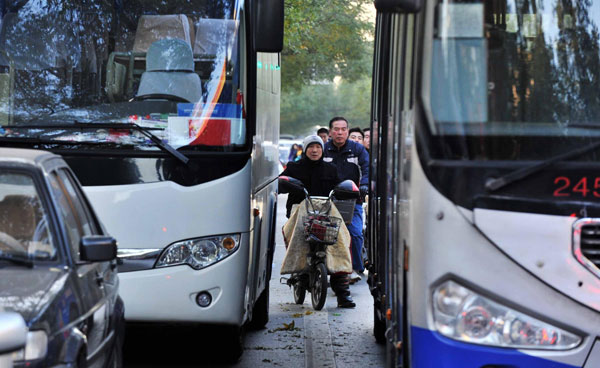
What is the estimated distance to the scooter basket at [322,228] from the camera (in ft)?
37.3

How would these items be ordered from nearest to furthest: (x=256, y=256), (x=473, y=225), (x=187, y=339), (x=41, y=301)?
(x=41, y=301) < (x=473, y=225) < (x=256, y=256) < (x=187, y=339)

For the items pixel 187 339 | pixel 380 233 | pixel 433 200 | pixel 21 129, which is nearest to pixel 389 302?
pixel 380 233

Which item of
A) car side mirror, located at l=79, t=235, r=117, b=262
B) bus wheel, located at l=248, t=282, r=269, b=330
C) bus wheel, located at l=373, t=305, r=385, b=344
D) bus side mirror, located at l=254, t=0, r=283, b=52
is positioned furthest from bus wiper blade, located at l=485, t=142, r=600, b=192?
bus wheel, located at l=248, t=282, r=269, b=330

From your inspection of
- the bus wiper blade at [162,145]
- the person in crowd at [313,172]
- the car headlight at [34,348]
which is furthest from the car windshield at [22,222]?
the person in crowd at [313,172]

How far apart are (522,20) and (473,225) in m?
1.09

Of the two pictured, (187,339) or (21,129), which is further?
(187,339)

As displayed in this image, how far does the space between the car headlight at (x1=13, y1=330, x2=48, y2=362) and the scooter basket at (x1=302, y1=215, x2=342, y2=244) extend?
707 cm

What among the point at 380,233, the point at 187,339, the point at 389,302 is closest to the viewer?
the point at 389,302

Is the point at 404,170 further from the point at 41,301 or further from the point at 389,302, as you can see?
the point at 41,301

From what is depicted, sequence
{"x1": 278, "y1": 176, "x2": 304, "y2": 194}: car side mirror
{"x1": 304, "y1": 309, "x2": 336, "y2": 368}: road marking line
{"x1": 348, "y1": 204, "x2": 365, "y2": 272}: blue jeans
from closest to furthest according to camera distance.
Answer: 1. {"x1": 304, "y1": 309, "x2": 336, "y2": 368}: road marking line
2. {"x1": 278, "y1": 176, "x2": 304, "y2": 194}: car side mirror
3. {"x1": 348, "y1": 204, "x2": 365, "y2": 272}: blue jeans

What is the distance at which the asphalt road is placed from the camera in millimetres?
8734

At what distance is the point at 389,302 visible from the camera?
21.9 ft

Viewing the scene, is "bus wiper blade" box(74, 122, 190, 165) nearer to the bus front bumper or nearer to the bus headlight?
the bus front bumper

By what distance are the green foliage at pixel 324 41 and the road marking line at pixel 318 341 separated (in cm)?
947
